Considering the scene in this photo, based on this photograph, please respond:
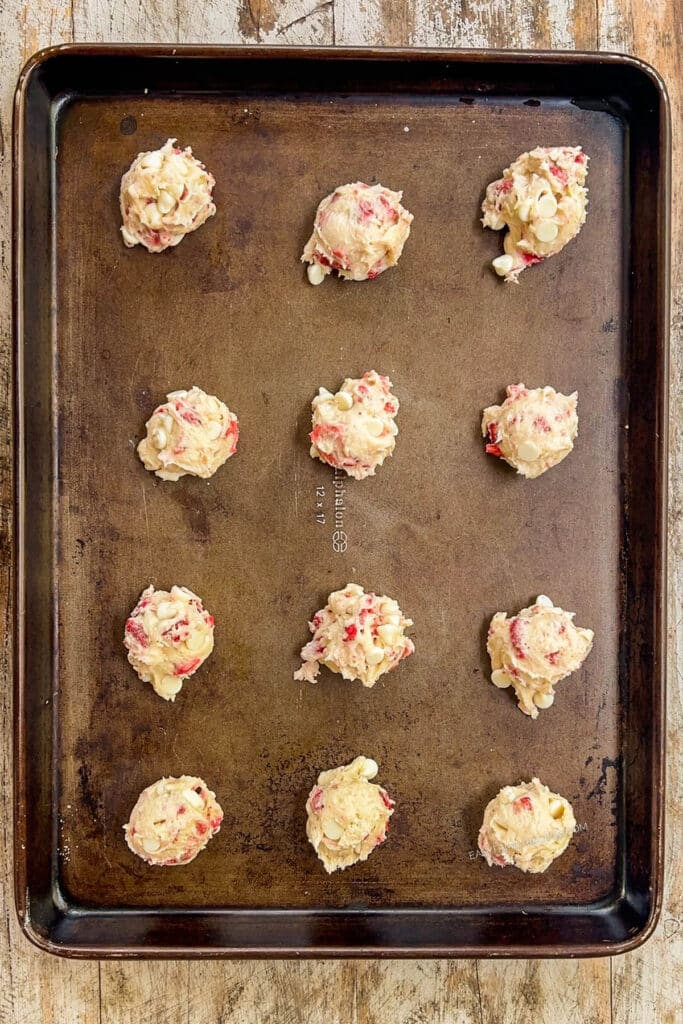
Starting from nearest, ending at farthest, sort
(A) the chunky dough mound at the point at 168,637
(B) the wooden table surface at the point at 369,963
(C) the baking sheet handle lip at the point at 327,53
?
(C) the baking sheet handle lip at the point at 327,53
(A) the chunky dough mound at the point at 168,637
(B) the wooden table surface at the point at 369,963

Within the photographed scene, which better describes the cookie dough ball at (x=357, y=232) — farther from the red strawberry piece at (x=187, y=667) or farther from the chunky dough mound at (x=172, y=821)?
the chunky dough mound at (x=172, y=821)

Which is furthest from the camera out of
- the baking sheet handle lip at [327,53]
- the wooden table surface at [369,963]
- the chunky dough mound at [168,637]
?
the wooden table surface at [369,963]

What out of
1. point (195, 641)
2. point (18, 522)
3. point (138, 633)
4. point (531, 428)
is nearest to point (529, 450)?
point (531, 428)

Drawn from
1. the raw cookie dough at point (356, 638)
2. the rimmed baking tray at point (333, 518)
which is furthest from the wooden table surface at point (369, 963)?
the raw cookie dough at point (356, 638)

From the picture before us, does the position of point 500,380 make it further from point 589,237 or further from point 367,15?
point 367,15

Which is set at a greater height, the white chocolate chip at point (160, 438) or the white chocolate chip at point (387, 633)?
the white chocolate chip at point (160, 438)

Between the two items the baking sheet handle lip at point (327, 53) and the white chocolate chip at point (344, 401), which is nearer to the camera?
Answer: the baking sheet handle lip at point (327, 53)

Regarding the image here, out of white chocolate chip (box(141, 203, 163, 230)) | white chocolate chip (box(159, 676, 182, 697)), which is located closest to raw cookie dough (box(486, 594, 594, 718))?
white chocolate chip (box(159, 676, 182, 697))
